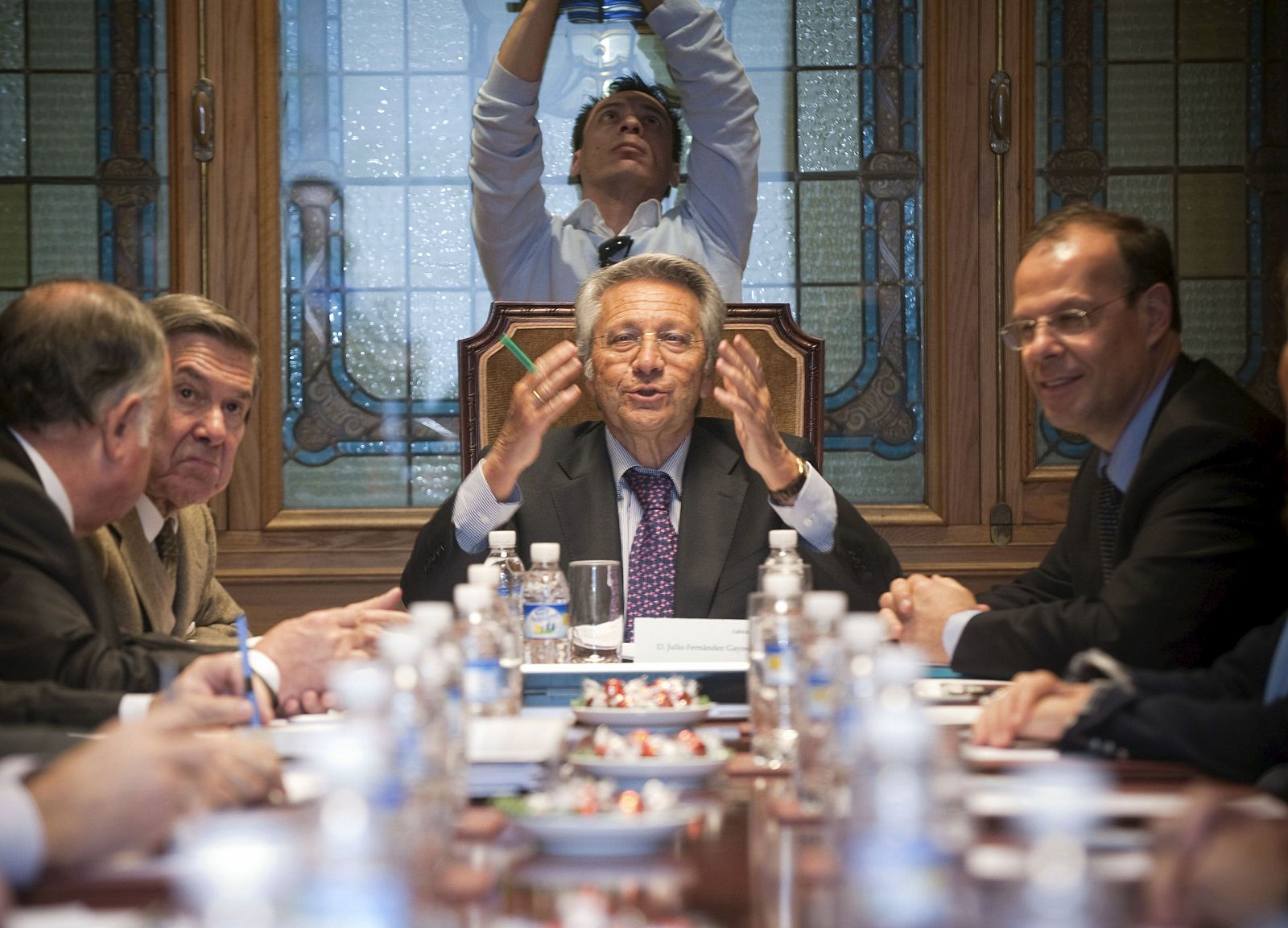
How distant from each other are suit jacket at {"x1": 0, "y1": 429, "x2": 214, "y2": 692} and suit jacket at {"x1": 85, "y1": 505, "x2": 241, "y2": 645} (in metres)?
0.38

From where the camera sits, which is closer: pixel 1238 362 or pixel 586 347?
pixel 586 347

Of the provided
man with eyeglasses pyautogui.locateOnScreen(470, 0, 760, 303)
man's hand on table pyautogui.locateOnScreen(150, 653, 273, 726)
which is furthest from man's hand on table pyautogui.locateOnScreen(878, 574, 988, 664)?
man with eyeglasses pyautogui.locateOnScreen(470, 0, 760, 303)

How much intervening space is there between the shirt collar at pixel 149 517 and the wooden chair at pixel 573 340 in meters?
0.84

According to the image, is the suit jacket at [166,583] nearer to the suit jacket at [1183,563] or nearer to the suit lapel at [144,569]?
the suit lapel at [144,569]

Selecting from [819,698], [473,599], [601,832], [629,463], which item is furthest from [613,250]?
[601,832]

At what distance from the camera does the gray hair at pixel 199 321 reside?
258cm

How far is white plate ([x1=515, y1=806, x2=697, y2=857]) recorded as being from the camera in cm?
104

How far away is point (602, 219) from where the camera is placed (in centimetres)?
420

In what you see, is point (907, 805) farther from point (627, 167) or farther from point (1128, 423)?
point (627, 167)

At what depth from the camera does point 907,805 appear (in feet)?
3.06

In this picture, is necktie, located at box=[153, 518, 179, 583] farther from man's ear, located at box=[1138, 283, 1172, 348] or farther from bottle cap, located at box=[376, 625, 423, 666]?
man's ear, located at box=[1138, 283, 1172, 348]

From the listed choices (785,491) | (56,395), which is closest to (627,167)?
(785,491)

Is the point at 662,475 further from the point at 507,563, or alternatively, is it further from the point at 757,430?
the point at 507,563

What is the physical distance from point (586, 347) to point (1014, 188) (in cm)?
198
